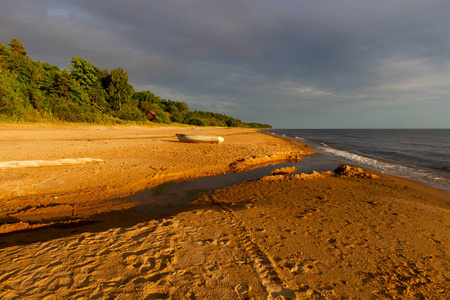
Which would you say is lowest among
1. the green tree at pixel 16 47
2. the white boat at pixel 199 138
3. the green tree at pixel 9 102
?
the white boat at pixel 199 138

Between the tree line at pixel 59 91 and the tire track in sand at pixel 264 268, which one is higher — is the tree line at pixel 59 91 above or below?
above

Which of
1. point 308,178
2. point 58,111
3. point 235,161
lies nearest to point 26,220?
point 235,161

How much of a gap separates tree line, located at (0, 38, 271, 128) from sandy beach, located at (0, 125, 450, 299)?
24866 mm

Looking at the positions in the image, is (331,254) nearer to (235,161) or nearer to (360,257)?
(360,257)

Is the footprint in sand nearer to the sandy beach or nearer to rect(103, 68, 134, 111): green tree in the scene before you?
the sandy beach

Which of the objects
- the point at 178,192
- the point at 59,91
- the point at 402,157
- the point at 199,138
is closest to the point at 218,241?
the point at 178,192

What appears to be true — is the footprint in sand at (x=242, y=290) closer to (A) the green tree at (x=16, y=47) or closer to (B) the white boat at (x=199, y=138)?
(B) the white boat at (x=199, y=138)

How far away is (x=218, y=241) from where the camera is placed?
335 centimetres

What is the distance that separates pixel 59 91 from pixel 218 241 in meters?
41.4

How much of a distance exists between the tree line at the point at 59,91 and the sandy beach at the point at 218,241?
24.9m

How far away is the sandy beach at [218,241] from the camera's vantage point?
2332 millimetres

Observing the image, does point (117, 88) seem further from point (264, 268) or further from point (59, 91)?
point (264, 268)

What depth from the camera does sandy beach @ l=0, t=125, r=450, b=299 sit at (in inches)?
91.8

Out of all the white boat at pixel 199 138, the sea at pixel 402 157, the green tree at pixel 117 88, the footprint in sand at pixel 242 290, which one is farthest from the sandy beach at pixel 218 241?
the green tree at pixel 117 88
